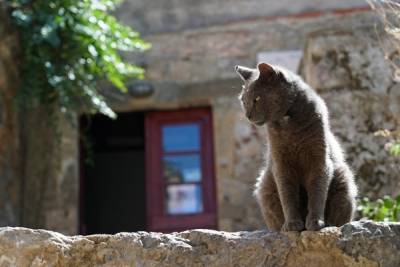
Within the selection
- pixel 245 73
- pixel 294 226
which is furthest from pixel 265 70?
pixel 294 226

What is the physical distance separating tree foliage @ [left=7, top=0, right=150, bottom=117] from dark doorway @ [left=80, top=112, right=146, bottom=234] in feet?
7.28

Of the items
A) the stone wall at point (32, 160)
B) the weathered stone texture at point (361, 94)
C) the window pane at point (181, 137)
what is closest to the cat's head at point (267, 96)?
the weathered stone texture at point (361, 94)

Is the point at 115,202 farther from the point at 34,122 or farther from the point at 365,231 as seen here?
the point at 365,231

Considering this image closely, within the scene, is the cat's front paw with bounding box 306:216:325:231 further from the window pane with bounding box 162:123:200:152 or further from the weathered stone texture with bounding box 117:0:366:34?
the weathered stone texture with bounding box 117:0:366:34

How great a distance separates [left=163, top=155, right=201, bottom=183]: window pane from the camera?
7.07 meters

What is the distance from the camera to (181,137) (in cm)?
725

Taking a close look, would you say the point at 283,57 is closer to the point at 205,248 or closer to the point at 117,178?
the point at 117,178

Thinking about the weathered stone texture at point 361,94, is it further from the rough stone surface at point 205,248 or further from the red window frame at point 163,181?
the rough stone surface at point 205,248

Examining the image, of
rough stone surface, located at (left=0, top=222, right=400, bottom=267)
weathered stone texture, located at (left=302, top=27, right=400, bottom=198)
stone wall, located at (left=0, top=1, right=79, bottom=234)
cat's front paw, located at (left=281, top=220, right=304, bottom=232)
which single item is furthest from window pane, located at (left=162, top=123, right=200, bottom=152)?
rough stone surface, located at (left=0, top=222, right=400, bottom=267)

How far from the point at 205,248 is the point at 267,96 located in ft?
2.60

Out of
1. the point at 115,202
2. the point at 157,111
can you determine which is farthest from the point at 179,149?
Result: the point at 115,202

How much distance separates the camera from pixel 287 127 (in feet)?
11.0

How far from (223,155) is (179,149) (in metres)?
0.54

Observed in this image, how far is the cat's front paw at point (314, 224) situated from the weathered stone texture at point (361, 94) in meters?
2.08
